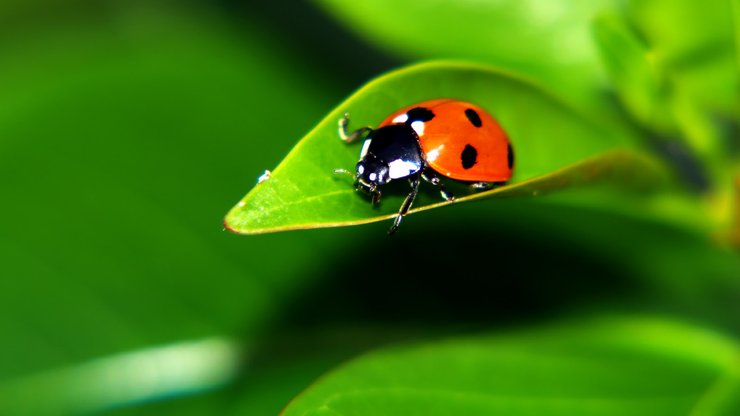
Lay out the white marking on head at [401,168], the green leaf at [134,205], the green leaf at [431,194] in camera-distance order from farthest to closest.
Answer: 1. the green leaf at [134,205]
2. the white marking on head at [401,168]
3. the green leaf at [431,194]

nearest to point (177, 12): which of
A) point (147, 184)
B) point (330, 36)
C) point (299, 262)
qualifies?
point (330, 36)

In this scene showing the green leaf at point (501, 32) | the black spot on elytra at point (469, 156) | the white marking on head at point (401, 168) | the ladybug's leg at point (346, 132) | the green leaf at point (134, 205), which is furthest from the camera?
the green leaf at point (134, 205)

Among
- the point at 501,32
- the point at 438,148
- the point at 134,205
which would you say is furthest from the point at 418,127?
the point at 134,205

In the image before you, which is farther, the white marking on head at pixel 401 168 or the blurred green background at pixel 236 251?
the blurred green background at pixel 236 251

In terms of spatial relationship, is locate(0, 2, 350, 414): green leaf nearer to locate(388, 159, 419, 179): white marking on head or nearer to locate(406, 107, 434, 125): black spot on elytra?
locate(388, 159, 419, 179): white marking on head

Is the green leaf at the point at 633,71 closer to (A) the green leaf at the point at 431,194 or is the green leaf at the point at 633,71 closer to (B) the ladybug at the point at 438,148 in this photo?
(A) the green leaf at the point at 431,194

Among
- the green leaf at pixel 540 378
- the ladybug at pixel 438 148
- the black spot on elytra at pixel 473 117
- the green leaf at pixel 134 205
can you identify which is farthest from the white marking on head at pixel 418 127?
the green leaf at pixel 134 205
